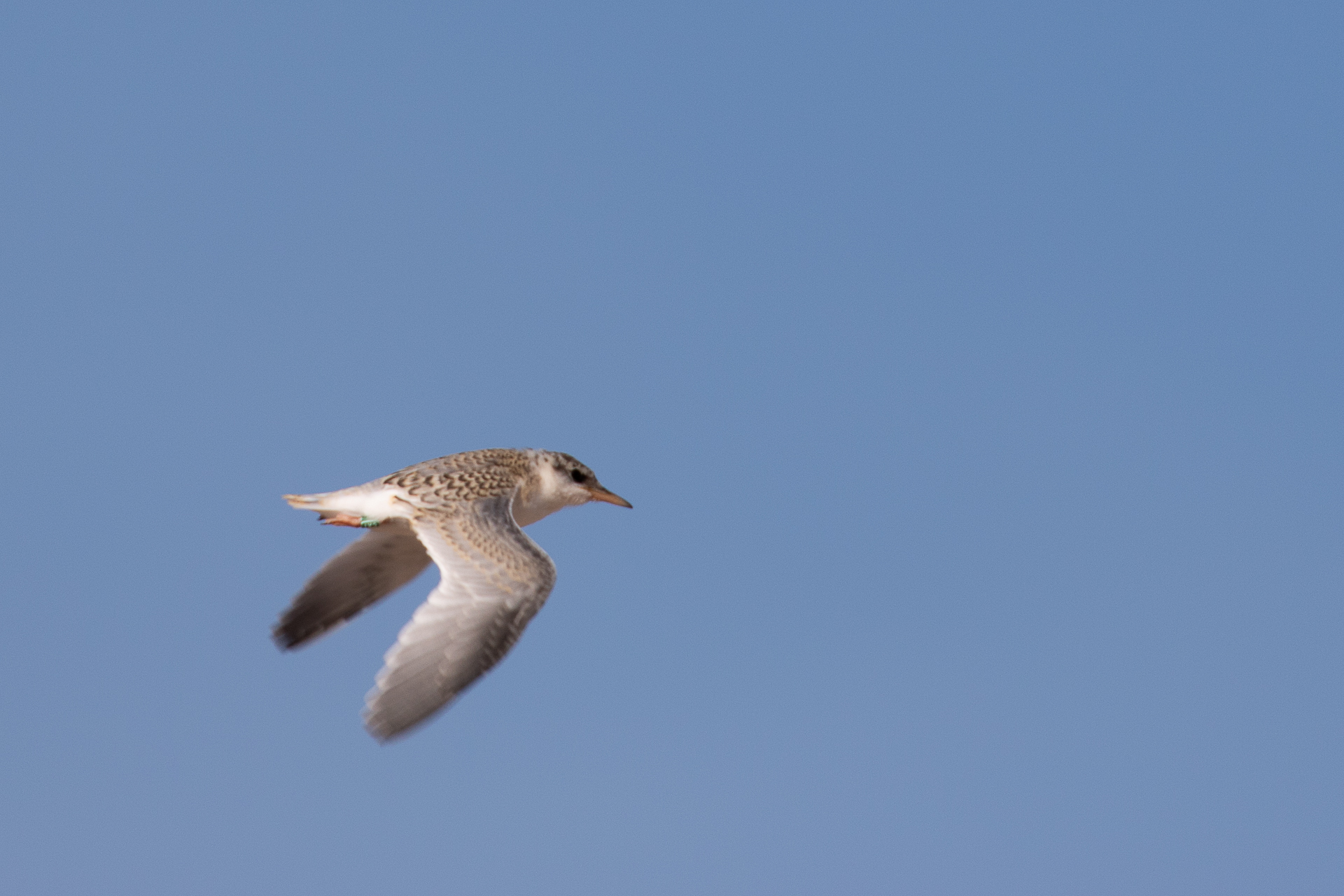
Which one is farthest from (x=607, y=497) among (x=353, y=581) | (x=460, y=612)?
(x=460, y=612)

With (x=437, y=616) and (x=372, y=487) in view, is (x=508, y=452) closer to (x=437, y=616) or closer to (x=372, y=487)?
(x=372, y=487)

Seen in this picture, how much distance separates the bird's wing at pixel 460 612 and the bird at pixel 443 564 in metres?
0.01

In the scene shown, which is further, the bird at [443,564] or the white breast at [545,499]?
the white breast at [545,499]

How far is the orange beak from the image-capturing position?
751 inches

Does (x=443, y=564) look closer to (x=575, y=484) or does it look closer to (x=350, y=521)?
(x=350, y=521)

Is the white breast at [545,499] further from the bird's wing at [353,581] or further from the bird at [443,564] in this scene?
the bird's wing at [353,581]

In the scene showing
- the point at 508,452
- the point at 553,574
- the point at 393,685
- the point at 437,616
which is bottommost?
the point at 393,685

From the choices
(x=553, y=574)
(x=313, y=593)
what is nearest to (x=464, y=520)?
(x=553, y=574)

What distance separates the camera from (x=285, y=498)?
16.7 metres

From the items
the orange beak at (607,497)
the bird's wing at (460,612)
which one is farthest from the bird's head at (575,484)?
the bird's wing at (460,612)

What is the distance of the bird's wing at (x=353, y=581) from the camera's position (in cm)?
1662

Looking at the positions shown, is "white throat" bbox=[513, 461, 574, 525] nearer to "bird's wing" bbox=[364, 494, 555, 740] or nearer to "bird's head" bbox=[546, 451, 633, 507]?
"bird's head" bbox=[546, 451, 633, 507]

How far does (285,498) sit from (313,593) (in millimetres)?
1071

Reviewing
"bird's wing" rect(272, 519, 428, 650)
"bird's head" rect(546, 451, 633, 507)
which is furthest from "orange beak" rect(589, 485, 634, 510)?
"bird's wing" rect(272, 519, 428, 650)
